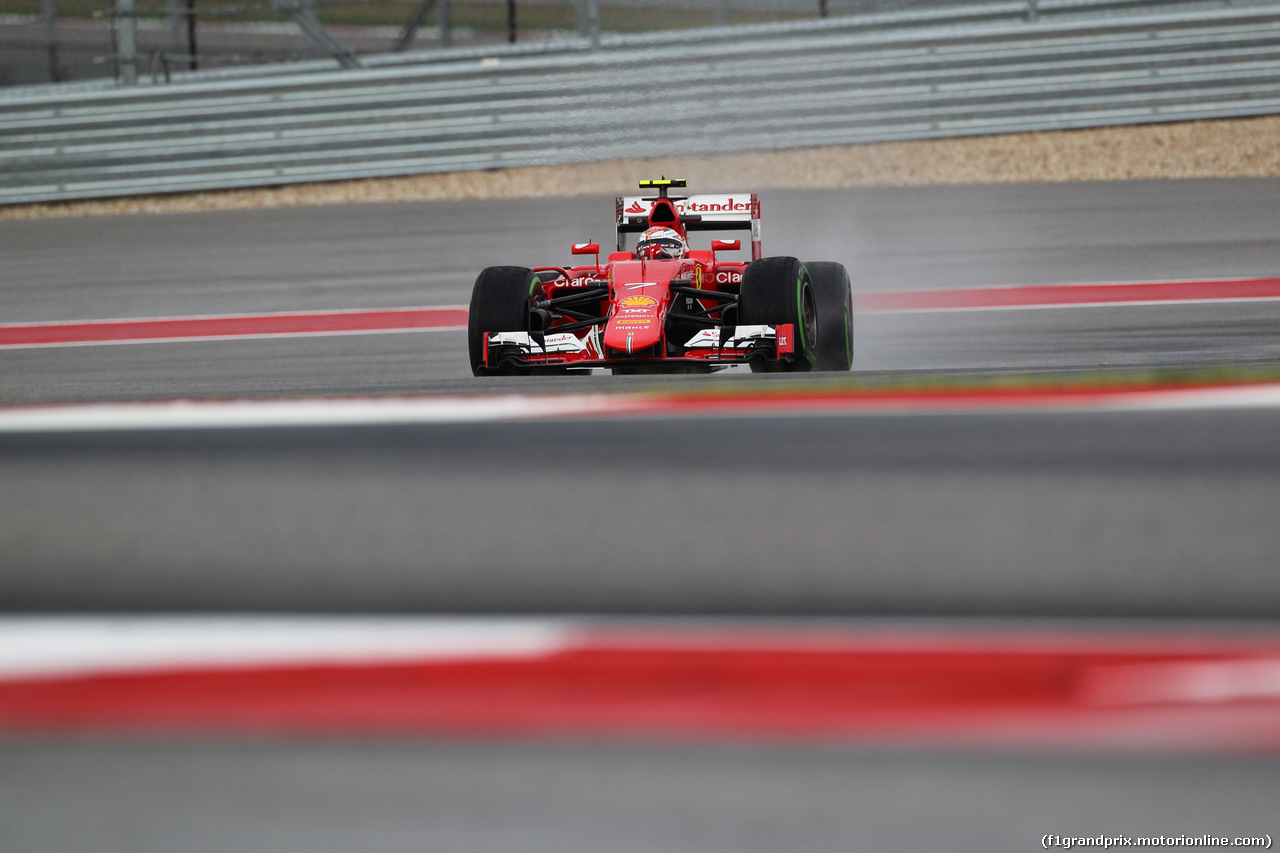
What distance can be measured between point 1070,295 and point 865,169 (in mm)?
4790

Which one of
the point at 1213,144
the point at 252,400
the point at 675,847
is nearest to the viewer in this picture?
the point at 675,847

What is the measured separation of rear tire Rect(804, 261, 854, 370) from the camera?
659 cm

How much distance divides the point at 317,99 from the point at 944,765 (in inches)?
479

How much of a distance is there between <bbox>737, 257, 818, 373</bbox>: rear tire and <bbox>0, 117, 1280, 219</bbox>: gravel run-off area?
6549mm

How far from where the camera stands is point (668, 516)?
69.2 inches

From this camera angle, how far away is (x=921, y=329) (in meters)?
7.54

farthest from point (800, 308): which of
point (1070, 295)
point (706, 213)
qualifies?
point (1070, 295)

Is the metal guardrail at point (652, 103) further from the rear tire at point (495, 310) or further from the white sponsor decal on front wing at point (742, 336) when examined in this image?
the white sponsor decal on front wing at point (742, 336)

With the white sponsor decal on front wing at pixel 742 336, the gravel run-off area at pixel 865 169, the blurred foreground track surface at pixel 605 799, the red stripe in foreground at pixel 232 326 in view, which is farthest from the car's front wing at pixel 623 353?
the gravel run-off area at pixel 865 169

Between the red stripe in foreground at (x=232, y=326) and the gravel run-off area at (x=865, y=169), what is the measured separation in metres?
4.27

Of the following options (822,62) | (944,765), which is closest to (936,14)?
(822,62)

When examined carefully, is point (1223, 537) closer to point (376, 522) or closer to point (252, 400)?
point (376, 522)

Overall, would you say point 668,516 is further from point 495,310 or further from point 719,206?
point 719,206

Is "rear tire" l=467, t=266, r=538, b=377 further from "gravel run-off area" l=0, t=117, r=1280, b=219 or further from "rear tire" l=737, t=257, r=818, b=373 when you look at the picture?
"gravel run-off area" l=0, t=117, r=1280, b=219
